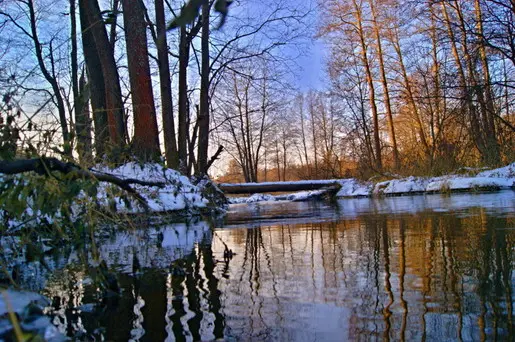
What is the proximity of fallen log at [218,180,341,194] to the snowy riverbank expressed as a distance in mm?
140

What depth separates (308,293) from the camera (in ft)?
6.57

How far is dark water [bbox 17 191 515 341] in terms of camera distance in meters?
1.48

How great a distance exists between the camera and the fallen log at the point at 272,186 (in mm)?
15946

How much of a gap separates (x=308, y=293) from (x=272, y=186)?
15.4 metres

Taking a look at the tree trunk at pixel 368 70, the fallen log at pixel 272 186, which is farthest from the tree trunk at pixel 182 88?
the tree trunk at pixel 368 70

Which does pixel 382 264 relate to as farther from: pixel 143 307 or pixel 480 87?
pixel 480 87

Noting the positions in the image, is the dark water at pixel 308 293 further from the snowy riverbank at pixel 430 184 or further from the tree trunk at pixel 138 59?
the snowy riverbank at pixel 430 184

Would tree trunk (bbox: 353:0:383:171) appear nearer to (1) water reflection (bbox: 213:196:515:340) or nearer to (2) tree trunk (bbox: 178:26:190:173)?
(2) tree trunk (bbox: 178:26:190:173)

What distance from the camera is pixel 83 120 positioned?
9.32ft

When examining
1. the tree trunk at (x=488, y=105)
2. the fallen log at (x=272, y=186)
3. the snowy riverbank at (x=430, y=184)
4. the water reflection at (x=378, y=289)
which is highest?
the tree trunk at (x=488, y=105)

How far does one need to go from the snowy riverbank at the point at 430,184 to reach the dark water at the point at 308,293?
10.7 m

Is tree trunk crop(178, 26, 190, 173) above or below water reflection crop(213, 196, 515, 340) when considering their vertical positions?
above

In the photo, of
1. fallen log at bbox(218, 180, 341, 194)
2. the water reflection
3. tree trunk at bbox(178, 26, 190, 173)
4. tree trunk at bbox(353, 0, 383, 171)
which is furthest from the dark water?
tree trunk at bbox(353, 0, 383, 171)

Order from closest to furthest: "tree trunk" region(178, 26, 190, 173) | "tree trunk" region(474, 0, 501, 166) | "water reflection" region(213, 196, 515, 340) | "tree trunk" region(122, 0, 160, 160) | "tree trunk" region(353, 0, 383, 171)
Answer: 1. "water reflection" region(213, 196, 515, 340)
2. "tree trunk" region(122, 0, 160, 160)
3. "tree trunk" region(474, 0, 501, 166)
4. "tree trunk" region(178, 26, 190, 173)
5. "tree trunk" region(353, 0, 383, 171)
